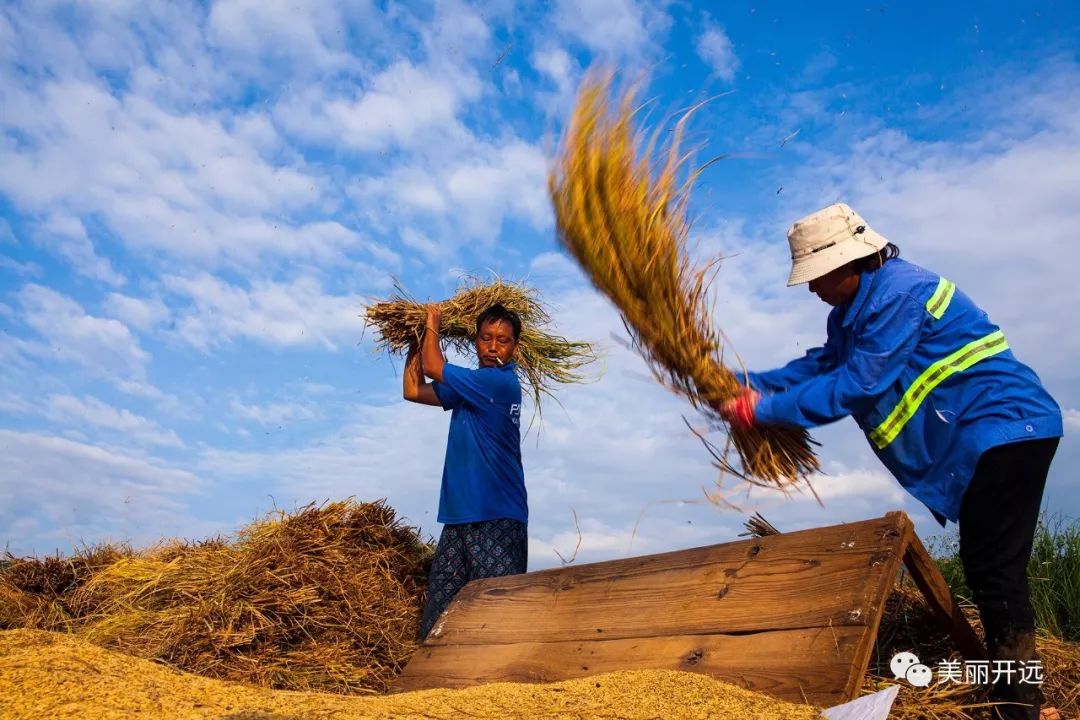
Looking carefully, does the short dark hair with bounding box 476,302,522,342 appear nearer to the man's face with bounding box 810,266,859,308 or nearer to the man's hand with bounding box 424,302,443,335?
the man's hand with bounding box 424,302,443,335

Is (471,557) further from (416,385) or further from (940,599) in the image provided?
(940,599)


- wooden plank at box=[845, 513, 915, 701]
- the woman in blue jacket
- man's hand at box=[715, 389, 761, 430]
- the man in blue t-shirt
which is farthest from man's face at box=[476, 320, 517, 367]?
wooden plank at box=[845, 513, 915, 701]

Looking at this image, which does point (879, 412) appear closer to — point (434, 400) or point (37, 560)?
point (434, 400)

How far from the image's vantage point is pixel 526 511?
498 centimetres

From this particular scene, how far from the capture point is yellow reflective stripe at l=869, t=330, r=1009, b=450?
321cm

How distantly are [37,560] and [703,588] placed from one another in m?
5.69

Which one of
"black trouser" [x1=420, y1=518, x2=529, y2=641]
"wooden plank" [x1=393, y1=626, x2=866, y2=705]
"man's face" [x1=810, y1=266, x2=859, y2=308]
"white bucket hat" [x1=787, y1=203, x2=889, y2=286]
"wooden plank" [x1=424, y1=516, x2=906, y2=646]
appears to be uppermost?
"white bucket hat" [x1=787, y1=203, x2=889, y2=286]

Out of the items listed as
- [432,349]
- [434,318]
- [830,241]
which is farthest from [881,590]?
[434,318]

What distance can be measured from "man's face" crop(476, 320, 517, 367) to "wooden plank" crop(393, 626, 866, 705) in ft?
5.23

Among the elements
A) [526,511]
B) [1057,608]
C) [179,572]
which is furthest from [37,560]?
[1057,608]

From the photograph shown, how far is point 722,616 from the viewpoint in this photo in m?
3.20

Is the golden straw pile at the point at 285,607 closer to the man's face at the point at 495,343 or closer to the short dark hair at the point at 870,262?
the man's face at the point at 495,343

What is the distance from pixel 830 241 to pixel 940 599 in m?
1.31

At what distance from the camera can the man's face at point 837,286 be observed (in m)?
3.43
